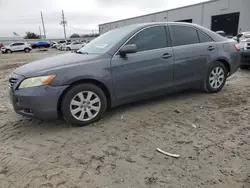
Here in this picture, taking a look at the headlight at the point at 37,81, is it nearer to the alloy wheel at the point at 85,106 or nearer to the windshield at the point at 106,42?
the alloy wheel at the point at 85,106

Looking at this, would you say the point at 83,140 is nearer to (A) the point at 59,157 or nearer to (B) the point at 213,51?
(A) the point at 59,157

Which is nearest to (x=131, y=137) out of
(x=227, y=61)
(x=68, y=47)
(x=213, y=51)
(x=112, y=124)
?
(x=112, y=124)

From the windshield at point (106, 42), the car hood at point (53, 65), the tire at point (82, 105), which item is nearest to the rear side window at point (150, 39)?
the windshield at point (106, 42)

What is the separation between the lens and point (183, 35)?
4.49 metres

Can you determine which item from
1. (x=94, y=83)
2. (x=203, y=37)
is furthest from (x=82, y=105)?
(x=203, y=37)

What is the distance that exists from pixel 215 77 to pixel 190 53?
3.07ft

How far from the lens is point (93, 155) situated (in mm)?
2762

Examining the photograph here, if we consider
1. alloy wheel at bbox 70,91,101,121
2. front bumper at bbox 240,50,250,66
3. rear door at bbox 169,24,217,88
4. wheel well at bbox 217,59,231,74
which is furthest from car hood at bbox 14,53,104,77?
front bumper at bbox 240,50,250,66

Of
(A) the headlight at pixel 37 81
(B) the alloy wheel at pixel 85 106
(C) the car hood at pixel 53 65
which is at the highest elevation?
(C) the car hood at pixel 53 65

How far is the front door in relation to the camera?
3.74m

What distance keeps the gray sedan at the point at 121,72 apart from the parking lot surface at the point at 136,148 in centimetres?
36

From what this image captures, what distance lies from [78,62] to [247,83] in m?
4.66

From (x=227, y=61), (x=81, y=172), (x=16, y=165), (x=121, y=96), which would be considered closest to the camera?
(x=81, y=172)

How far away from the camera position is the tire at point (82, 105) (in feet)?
11.1
